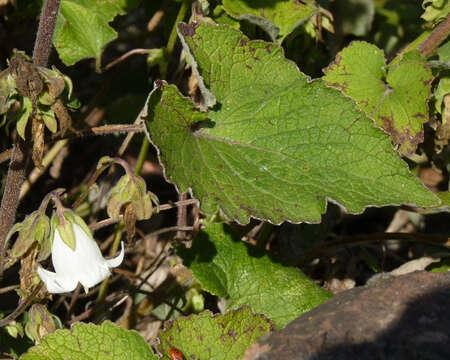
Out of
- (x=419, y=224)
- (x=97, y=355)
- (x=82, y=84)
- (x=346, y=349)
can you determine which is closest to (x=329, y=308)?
(x=346, y=349)

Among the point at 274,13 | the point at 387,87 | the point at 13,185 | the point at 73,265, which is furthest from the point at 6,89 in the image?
the point at 387,87

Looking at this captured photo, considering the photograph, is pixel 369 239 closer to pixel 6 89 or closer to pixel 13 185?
pixel 13 185

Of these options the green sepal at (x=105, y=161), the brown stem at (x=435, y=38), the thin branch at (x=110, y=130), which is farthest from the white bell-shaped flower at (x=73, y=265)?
the brown stem at (x=435, y=38)

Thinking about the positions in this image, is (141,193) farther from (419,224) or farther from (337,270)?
(419,224)

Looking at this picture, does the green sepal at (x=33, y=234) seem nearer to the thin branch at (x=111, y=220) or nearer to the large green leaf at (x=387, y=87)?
the thin branch at (x=111, y=220)

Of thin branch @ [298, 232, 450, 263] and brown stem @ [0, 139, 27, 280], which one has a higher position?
brown stem @ [0, 139, 27, 280]

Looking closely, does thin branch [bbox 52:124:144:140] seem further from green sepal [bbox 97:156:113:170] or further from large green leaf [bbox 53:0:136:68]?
large green leaf [bbox 53:0:136:68]

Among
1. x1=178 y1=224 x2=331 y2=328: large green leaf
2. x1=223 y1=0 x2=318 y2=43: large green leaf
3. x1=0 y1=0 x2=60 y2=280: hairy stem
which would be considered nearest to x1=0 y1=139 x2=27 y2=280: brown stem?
x1=0 y1=0 x2=60 y2=280: hairy stem
